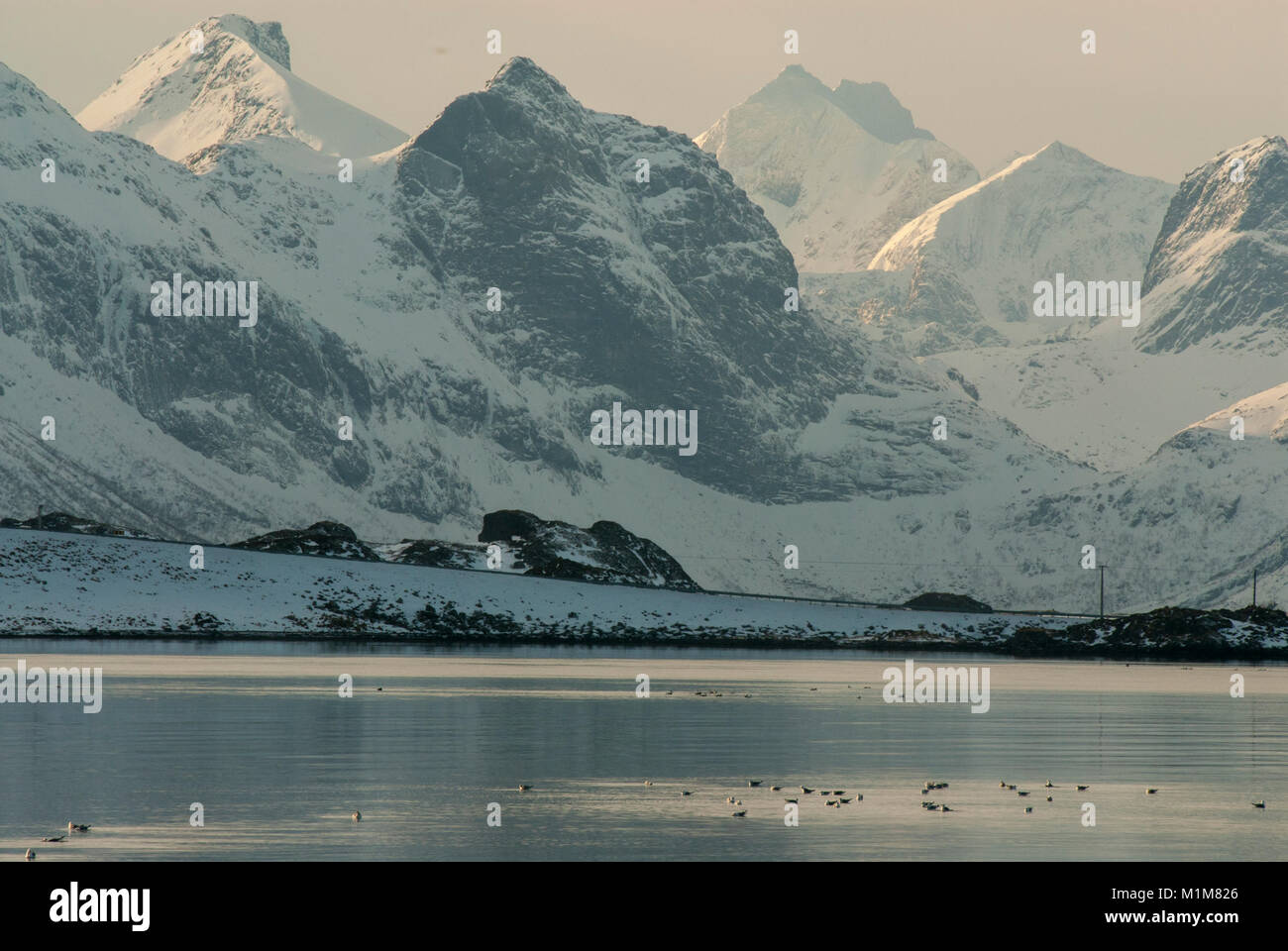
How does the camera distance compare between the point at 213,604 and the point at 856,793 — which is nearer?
the point at 856,793

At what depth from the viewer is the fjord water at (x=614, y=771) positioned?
144ft

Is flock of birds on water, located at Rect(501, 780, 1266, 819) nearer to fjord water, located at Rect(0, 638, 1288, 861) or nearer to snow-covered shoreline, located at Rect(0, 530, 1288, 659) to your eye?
fjord water, located at Rect(0, 638, 1288, 861)

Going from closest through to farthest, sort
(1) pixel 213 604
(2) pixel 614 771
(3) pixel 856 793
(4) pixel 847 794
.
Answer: (4) pixel 847 794
(3) pixel 856 793
(2) pixel 614 771
(1) pixel 213 604

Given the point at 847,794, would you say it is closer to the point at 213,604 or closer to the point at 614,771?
the point at 614,771

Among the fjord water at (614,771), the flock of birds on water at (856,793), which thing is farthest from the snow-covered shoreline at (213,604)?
the flock of birds on water at (856,793)

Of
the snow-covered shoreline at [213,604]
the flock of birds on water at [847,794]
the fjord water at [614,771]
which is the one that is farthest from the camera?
the snow-covered shoreline at [213,604]

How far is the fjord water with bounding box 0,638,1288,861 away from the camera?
43.8 m

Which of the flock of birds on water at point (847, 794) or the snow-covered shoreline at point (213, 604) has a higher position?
the snow-covered shoreline at point (213, 604)

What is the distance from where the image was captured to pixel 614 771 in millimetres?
58812

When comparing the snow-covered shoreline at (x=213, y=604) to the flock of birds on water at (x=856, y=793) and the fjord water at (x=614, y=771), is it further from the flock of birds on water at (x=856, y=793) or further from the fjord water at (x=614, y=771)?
the flock of birds on water at (x=856, y=793)

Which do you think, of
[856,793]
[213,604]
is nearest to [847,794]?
[856,793]
